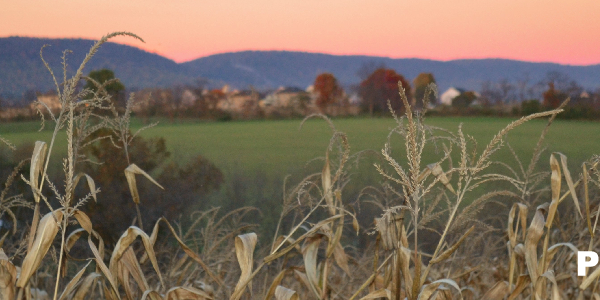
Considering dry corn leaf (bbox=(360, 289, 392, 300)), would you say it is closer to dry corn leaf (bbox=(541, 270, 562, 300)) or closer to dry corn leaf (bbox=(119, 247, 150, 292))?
dry corn leaf (bbox=(541, 270, 562, 300))

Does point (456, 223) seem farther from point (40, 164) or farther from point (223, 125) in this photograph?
point (223, 125)

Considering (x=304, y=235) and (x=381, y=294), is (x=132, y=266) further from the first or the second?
(x=381, y=294)

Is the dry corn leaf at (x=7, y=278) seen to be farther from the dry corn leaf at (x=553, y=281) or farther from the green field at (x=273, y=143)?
the green field at (x=273, y=143)

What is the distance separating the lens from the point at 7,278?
1.95 m

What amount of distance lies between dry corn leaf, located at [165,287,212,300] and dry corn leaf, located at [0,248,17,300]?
54cm

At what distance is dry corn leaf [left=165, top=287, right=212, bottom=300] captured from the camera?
2086 millimetres

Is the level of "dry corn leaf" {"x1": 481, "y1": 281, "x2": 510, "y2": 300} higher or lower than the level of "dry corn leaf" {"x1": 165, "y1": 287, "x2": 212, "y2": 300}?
lower

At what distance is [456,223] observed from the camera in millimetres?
2170

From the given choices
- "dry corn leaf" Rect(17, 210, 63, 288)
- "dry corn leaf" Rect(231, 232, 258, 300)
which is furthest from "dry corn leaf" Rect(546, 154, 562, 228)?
"dry corn leaf" Rect(17, 210, 63, 288)

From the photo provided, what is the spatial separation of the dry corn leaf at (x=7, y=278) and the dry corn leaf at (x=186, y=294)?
21.3 inches

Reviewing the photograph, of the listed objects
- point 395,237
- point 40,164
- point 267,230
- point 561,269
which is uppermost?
point 40,164

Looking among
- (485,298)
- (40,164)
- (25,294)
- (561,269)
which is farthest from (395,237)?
(561,269)

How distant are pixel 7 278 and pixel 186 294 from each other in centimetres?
63

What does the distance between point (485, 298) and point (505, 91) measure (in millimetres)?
10751
